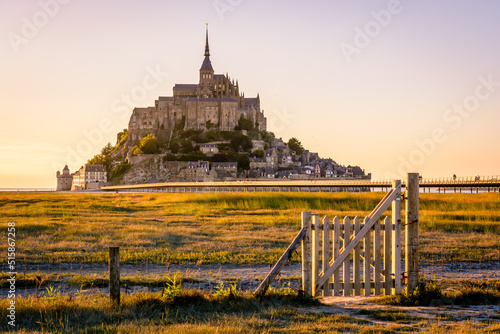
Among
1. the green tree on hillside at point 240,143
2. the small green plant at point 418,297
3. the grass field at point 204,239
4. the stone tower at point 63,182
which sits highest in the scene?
the green tree on hillside at point 240,143

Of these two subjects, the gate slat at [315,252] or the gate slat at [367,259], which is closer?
the gate slat at [315,252]

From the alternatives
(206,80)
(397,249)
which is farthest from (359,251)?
(206,80)

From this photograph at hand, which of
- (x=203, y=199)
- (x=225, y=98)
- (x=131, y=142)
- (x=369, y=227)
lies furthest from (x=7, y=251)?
(x=131, y=142)

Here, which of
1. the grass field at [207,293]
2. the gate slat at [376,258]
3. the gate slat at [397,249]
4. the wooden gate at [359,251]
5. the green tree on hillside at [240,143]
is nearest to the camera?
the grass field at [207,293]

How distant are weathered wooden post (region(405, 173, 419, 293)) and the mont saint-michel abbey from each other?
15354cm

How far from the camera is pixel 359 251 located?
378 inches

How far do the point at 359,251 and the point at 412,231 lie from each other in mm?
1240

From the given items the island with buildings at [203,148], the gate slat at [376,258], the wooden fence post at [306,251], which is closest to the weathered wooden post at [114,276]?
the wooden fence post at [306,251]

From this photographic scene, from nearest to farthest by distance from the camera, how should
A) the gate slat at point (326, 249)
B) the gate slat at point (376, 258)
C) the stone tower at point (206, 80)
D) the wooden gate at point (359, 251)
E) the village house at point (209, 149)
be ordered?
1. the gate slat at point (326, 249)
2. the wooden gate at point (359, 251)
3. the gate slat at point (376, 258)
4. the village house at point (209, 149)
5. the stone tower at point (206, 80)

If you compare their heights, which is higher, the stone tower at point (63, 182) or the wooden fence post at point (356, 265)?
the stone tower at point (63, 182)

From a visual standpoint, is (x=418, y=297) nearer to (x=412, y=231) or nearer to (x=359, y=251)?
(x=412, y=231)

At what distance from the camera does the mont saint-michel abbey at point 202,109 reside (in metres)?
163

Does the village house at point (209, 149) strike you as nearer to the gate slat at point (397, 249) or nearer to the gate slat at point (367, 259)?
the gate slat at point (397, 249)

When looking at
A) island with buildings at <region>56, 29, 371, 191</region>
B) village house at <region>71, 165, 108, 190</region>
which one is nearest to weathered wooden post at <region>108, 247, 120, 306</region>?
island with buildings at <region>56, 29, 371, 191</region>
